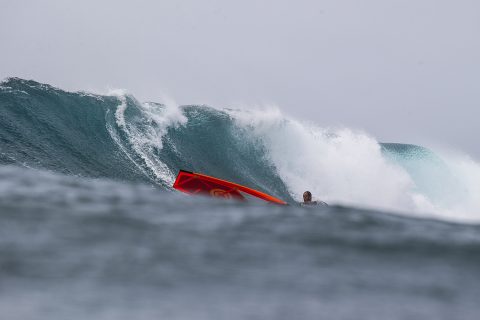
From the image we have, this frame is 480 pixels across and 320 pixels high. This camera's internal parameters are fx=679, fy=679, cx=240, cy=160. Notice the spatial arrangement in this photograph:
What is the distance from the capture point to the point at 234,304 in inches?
207

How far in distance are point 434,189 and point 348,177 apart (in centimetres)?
663

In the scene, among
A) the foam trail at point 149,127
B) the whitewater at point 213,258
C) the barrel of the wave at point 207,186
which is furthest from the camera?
the foam trail at point 149,127

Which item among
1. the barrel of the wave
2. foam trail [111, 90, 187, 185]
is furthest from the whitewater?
foam trail [111, 90, 187, 185]

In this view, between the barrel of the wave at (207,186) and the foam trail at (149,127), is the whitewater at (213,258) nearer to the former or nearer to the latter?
the barrel of the wave at (207,186)

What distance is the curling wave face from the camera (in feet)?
63.5

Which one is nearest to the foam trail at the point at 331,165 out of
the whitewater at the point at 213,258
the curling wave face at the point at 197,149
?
the curling wave face at the point at 197,149

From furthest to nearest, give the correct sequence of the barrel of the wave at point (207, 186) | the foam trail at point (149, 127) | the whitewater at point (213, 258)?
the foam trail at point (149, 127), the barrel of the wave at point (207, 186), the whitewater at point (213, 258)

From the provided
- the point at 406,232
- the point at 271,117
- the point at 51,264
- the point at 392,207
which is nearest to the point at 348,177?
the point at 392,207

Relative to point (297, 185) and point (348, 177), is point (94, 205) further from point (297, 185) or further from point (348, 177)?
point (348, 177)

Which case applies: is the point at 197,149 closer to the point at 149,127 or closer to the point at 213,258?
the point at 149,127

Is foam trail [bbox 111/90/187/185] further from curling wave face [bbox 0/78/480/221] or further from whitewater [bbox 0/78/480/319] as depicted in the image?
whitewater [bbox 0/78/480/319]

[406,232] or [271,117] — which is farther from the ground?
[271,117]

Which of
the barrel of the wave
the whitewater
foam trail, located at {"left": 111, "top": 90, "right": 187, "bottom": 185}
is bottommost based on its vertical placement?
the whitewater

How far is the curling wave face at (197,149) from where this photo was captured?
63.5 feet
